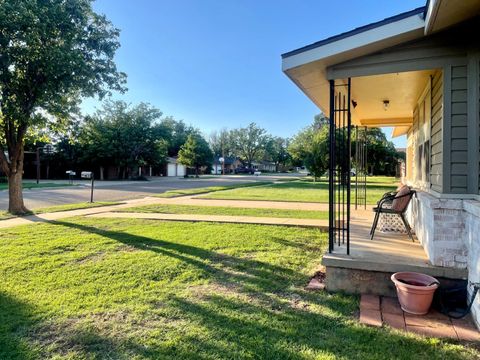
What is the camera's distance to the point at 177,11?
44.1 feet

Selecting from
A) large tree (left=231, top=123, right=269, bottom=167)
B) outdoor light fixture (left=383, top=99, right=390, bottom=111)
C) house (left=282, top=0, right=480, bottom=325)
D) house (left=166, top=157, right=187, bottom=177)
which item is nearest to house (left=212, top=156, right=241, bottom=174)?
large tree (left=231, top=123, right=269, bottom=167)

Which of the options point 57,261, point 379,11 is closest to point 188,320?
point 57,261

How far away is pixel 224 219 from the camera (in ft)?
27.7

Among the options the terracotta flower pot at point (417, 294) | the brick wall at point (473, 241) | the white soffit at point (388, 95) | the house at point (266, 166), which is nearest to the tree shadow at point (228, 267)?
the terracotta flower pot at point (417, 294)

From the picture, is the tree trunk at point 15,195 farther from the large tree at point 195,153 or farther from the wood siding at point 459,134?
the large tree at point 195,153

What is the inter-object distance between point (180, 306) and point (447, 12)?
3885 millimetres

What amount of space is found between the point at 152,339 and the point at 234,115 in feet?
261

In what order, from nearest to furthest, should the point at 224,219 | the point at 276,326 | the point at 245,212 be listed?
the point at 276,326, the point at 224,219, the point at 245,212

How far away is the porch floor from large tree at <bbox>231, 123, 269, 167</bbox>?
71423 mm

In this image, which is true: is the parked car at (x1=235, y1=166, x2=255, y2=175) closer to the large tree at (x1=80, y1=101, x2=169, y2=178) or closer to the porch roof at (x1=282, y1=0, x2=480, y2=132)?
the large tree at (x1=80, y1=101, x2=169, y2=178)

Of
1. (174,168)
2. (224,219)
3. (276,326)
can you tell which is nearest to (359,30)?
(276,326)

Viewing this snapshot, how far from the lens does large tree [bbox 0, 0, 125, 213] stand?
8.49m

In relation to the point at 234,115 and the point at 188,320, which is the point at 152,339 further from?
the point at 234,115

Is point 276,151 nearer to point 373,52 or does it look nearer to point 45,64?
point 45,64
